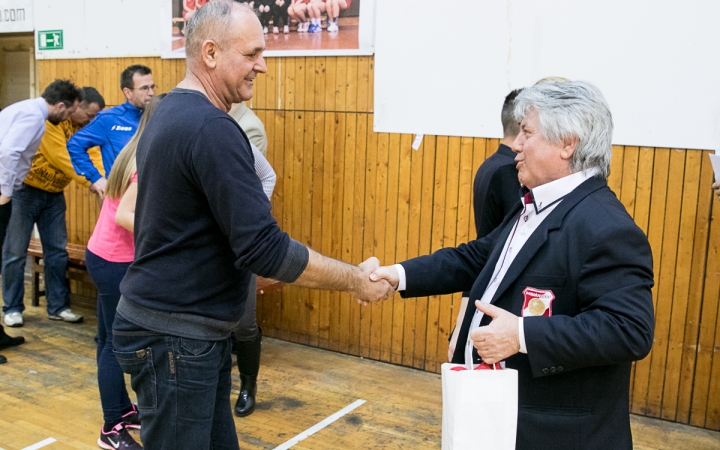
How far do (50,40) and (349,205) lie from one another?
12.6 feet

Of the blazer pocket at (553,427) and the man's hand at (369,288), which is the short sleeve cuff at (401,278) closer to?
the man's hand at (369,288)

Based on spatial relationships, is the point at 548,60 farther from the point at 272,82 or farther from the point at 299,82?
the point at 272,82

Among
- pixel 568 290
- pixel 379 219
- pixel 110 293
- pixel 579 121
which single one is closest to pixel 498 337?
pixel 568 290

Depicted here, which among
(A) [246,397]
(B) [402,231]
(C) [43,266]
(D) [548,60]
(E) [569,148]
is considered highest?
(D) [548,60]

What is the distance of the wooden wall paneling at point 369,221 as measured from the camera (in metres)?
5.07

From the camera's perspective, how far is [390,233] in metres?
5.06

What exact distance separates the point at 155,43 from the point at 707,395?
5118 mm

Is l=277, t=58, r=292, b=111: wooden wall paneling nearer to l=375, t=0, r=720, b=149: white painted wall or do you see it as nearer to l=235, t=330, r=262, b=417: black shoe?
l=375, t=0, r=720, b=149: white painted wall

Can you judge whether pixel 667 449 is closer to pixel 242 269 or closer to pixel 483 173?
pixel 483 173

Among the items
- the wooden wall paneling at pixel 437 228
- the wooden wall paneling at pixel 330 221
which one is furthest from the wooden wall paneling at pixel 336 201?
the wooden wall paneling at pixel 437 228

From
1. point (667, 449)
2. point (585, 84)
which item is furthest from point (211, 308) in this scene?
point (667, 449)

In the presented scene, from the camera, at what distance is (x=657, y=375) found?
417 cm

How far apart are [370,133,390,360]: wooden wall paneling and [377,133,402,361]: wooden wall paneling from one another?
0.06ft

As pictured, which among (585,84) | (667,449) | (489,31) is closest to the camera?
(585,84)
